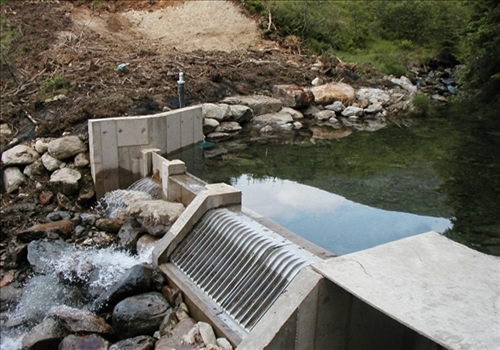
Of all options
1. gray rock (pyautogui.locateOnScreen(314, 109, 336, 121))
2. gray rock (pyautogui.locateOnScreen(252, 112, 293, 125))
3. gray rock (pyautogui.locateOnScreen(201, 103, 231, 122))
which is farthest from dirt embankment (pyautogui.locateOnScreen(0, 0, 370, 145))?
gray rock (pyautogui.locateOnScreen(314, 109, 336, 121))

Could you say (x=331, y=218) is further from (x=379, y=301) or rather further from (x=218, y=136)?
(x=218, y=136)

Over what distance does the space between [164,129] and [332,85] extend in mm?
8618

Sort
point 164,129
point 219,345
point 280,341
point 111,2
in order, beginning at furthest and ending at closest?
1. point 111,2
2. point 164,129
3. point 219,345
4. point 280,341

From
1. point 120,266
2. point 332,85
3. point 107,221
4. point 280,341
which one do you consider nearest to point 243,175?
point 107,221

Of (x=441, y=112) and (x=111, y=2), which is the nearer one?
(x=441, y=112)

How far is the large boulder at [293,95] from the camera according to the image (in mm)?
15594

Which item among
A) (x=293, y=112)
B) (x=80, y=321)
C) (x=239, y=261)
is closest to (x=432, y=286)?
(x=239, y=261)

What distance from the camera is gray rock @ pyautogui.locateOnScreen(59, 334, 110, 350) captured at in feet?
17.5

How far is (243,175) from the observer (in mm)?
10141

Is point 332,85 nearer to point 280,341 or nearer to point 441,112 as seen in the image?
point 441,112

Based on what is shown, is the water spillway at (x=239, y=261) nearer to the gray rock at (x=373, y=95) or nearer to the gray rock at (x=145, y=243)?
the gray rock at (x=145, y=243)

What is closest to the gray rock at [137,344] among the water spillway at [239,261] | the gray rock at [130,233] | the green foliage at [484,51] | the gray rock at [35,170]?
the water spillway at [239,261]

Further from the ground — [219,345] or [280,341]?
[280,341]

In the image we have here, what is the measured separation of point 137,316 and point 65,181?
13.7ft
